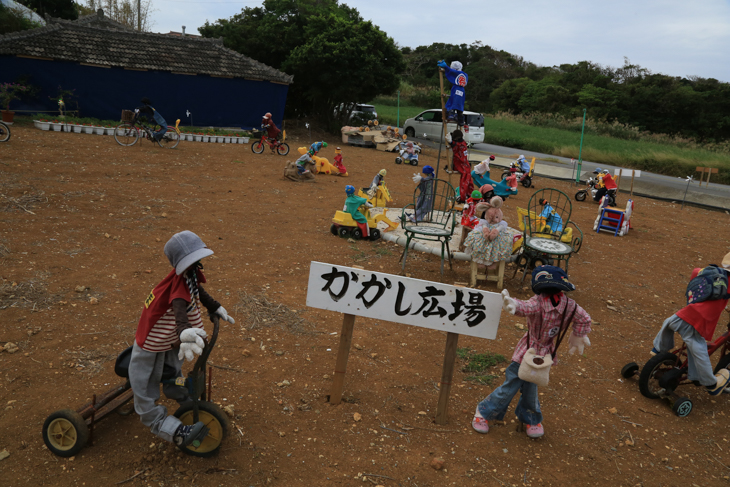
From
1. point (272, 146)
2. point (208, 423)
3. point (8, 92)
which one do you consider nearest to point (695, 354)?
point (208, 423)

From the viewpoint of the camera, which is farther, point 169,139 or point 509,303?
point 169,139

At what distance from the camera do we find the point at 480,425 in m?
3.32

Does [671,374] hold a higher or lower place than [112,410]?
higher

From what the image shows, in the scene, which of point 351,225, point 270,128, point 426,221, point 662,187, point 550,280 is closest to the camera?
point 550,280

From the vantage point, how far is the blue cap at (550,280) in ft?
9.86

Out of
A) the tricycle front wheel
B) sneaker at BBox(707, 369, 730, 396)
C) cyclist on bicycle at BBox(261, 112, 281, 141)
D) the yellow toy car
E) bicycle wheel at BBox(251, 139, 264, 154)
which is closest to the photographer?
the tricycle front wheel

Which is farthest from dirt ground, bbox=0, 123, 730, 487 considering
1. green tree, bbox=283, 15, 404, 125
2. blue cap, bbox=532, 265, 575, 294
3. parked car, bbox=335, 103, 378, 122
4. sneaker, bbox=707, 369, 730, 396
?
parked car, bbox=335, 103, 378, 122

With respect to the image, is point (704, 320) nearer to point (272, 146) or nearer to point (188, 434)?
point (188, 434)

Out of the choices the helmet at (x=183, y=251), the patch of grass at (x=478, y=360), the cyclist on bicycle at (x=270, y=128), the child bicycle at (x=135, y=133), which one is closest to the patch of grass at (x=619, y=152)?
the cyclist on bicycle at (x=270, y=128)

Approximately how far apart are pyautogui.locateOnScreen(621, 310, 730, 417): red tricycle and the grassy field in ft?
64.3

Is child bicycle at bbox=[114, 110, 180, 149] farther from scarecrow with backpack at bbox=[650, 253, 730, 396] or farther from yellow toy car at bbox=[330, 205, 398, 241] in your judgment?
scarecrow with backpack at bbox=[650, 253, 730, 396]

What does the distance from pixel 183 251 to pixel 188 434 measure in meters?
1.04

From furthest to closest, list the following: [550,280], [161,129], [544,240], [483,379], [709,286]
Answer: [161,129] < [544,240] < [483,379] < [709,286] < [550,280]

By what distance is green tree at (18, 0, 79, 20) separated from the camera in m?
32.2
